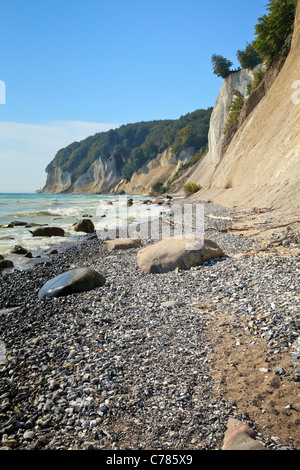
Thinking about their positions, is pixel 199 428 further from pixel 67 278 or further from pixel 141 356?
pixel 67 278

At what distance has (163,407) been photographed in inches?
123

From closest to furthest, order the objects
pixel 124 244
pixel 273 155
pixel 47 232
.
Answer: pixel 124 244 → pixel 47 232 → pixel 273 155

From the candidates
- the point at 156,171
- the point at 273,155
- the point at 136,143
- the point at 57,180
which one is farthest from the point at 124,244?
the point at 57,180

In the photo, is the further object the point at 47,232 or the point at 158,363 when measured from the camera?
the point at 47,232

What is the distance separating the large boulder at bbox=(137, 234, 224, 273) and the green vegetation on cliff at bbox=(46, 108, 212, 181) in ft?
233

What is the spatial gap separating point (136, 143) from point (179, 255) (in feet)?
421

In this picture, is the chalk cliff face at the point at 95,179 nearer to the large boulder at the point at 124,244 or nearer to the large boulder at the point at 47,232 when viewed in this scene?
the large boulder at the point at 47,232

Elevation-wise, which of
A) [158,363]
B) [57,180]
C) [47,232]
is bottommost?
[158,363]

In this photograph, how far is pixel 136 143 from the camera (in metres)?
129

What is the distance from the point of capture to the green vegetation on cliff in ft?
257

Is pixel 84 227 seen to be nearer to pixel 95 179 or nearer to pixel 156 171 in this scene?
pixel 156 171

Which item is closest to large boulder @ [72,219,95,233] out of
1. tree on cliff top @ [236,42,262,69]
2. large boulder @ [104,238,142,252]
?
large boulder @ [104,238,142,252]

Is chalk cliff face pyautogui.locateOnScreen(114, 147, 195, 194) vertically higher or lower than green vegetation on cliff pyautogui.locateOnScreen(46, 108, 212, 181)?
lower

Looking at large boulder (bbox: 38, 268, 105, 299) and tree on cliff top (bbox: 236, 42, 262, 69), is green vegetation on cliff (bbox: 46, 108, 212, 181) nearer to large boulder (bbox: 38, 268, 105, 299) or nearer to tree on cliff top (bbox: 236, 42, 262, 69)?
tree on cliff top (bbox: 236, 42, 262, 69)
